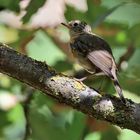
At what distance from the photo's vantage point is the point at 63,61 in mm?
4152

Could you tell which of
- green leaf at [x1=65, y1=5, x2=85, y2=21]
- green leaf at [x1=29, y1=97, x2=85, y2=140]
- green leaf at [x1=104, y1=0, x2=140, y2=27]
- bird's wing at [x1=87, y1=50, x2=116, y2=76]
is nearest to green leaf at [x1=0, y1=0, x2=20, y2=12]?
green leaf at [x1=65, y1=5, x2=85, y2=21]

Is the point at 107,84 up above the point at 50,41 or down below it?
above

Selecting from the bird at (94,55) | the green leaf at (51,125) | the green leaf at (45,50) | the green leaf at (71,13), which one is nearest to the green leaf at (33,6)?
the bird at (94,55)

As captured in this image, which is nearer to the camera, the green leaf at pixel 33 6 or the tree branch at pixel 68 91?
the tree branch at pixel 68 91

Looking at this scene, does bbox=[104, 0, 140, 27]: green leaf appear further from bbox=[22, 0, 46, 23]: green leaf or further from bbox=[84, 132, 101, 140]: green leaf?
bbox=[84, 132, 101, 140]: green leaf

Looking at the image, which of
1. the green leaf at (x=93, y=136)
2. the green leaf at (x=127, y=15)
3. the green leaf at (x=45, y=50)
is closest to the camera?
the green leaf at (x=127, y=15)

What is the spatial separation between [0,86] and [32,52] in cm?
36

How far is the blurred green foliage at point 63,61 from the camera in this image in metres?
3.54

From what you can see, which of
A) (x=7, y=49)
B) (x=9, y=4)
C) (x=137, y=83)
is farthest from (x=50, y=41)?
(x=7, y=49)

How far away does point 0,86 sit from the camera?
4.45m

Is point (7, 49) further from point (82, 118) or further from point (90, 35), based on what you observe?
point (82, 118)

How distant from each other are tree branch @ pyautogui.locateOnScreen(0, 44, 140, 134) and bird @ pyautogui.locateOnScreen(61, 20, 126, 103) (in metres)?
0.24

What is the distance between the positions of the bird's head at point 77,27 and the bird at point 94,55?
12 centimetres

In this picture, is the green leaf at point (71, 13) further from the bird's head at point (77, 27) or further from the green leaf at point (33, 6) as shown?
the green leaf at point (33, 6)
